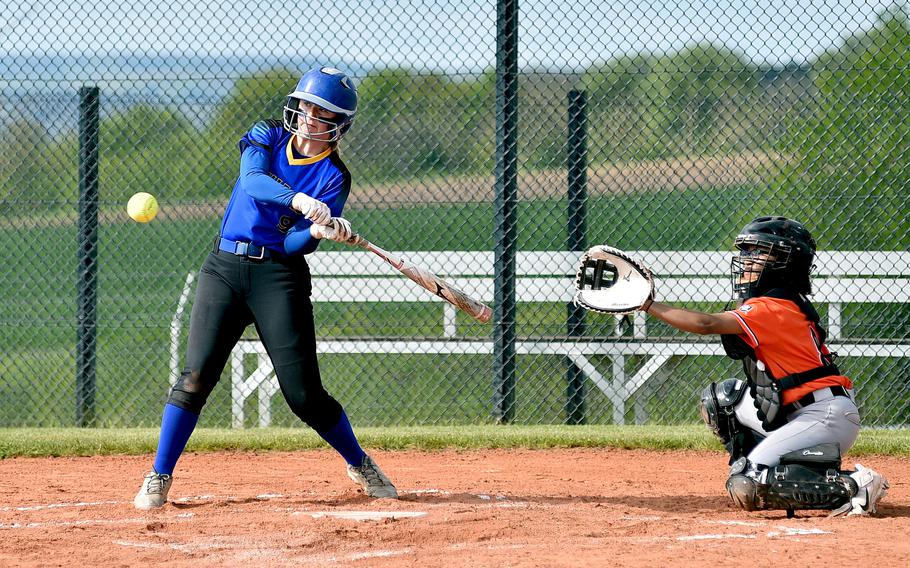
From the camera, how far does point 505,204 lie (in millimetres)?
6684

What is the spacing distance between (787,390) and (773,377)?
0.24ft

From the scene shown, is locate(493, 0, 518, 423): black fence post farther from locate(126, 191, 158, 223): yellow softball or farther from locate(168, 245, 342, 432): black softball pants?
locate(168, 245, 342, 432): black softball pants

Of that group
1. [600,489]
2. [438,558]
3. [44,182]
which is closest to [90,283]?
[44,182]

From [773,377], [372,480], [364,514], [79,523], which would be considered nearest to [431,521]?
[364,514]

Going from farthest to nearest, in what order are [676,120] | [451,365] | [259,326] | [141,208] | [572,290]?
[451,365]
[676,120]
[572,290]
[141,208]
[259,326]

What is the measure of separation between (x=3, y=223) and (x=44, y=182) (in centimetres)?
55

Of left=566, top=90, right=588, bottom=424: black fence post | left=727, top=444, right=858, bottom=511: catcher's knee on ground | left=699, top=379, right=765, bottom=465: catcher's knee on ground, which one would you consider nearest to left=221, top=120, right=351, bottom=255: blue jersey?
left=699, top=379, right=765, bottom=465: catcher's knee on ground

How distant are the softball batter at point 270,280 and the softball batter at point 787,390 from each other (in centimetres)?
139

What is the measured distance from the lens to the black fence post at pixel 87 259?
6.96 m

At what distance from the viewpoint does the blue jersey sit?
152 inches

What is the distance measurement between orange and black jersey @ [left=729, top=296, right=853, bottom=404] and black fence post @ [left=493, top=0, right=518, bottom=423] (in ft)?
9.61

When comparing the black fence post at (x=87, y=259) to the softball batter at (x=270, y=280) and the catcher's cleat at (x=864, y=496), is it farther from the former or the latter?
the catcher's cleat at (x=864, y=496)

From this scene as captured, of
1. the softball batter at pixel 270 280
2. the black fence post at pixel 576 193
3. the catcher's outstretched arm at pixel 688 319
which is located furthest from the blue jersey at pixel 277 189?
the black fence post at pixel 576 193

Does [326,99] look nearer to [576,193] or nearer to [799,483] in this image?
[799,483]
